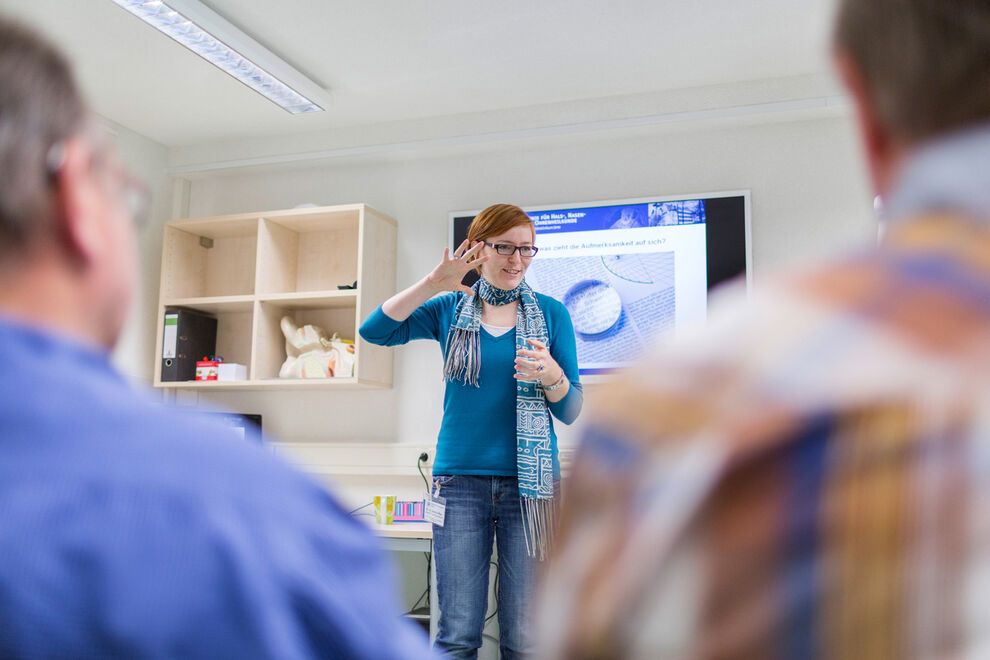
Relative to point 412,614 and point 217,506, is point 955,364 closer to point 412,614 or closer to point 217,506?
point 217,506

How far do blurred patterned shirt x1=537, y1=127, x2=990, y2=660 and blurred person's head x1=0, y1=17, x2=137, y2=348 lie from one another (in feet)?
1.16

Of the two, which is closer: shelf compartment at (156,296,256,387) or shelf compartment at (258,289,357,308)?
shelf compartment at (258,289,357,308)

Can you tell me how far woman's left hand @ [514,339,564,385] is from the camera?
7.84ft

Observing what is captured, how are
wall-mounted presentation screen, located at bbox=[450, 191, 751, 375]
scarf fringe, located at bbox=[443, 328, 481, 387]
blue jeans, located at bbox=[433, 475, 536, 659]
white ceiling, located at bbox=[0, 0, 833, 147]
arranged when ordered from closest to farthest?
1. blue jeans, located at bbox=[433, 475, 536, 659]
2. scarf fringe, located at bbox=[443, 328, 481, 387]
3. white ceiling, located at bbox=[0, 0, 833, 147]
4. wall-mounted presentation screen, located at bbox=[450, 191, 751, 375]

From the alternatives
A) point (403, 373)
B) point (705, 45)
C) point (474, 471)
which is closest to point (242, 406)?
point (403, 373)

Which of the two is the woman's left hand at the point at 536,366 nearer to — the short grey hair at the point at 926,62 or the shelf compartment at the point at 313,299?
the shelf compartment at the point at 313,299

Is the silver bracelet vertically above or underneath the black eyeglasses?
underneath

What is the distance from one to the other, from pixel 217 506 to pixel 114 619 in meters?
0.07

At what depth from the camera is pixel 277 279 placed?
4.35 metres

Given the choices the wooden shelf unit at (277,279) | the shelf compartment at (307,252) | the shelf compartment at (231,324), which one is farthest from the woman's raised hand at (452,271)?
the shelf compartment at (231,324)

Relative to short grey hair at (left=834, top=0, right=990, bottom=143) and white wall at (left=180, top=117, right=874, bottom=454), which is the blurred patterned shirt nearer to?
short grey hair at (left=834, top=0, right=990, bottom=143)

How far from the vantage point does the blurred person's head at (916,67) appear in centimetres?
38

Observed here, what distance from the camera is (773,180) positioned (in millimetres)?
3859

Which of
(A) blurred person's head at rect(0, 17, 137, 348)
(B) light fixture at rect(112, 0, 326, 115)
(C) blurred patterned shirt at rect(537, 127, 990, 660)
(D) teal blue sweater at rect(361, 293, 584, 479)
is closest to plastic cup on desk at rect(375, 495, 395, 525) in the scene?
(D) teal blue sweater at rect(361, 293, 584, 479)
